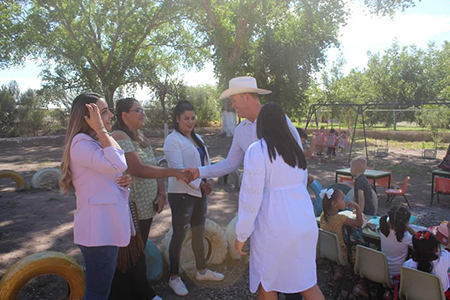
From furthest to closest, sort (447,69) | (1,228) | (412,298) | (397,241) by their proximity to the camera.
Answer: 1. (447,69)
2. (1,228)
3. (397,241)
4. (412,298)

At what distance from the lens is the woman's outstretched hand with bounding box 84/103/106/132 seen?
6.98ft

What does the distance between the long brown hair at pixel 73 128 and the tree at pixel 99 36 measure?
1784cm

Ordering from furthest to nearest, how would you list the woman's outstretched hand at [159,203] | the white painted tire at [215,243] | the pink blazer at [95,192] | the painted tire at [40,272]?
the white painted tire at [215,243], the woman's outstretched hand at [159,203], the painted tire at [40,272], the pink blazer at [95,192]

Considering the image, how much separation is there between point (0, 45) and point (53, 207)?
16852 millimetres

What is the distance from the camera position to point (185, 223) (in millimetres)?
3289

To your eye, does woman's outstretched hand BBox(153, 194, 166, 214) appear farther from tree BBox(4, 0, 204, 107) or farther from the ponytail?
tree BBox(4, 0, 204, 107)

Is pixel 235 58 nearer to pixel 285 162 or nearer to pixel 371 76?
pixel 285 162

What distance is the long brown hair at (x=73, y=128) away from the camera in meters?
2.14

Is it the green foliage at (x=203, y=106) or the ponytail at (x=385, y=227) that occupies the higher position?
the green foliage at (x=203, y=106)

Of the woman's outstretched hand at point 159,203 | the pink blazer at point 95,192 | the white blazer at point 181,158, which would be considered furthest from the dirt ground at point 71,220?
the pink blazer at point 95,192

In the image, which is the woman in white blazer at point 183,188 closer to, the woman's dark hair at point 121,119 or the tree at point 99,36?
the woman's dark hair at point 121,119

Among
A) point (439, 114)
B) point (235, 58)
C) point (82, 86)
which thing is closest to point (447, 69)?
point (439, 114)

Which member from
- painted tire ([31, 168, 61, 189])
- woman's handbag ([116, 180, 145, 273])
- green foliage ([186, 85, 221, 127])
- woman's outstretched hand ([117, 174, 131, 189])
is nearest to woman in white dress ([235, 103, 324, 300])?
woman's outstretched hand ([117, 174, 131, 189])

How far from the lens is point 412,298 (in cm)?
266
